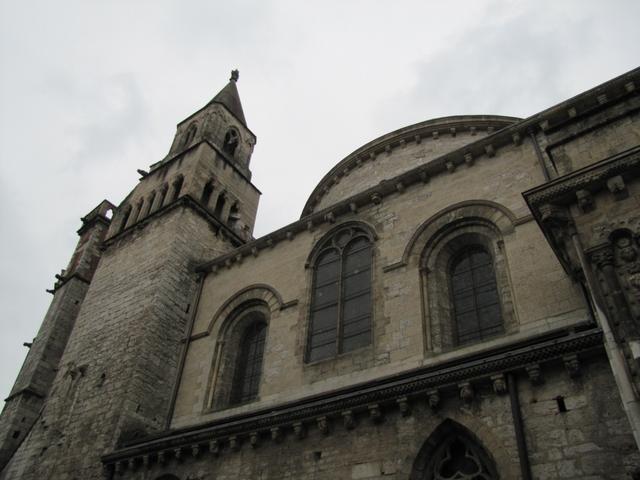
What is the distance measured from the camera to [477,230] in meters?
10.4

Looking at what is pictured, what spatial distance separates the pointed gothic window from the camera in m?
21.2

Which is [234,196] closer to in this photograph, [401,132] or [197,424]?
[401,132]

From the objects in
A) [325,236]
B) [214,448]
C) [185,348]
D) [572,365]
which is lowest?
[214,448]

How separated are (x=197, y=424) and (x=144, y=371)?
2.12 m

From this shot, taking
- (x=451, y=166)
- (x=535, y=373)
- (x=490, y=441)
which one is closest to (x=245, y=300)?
(x=451, y=166)

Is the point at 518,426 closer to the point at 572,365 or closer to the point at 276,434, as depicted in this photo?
the point at 572,365

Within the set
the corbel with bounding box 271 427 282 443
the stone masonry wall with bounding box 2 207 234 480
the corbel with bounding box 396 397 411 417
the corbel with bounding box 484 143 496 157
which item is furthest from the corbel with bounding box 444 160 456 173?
the stone masonry wall with bounding box 2 207 234 480

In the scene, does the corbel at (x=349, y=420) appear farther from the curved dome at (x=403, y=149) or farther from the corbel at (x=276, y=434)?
the curved dome at (x=403, y=149)

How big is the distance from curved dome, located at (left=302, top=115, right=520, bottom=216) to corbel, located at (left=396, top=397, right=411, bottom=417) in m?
8.80

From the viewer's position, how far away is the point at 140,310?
1423 cm

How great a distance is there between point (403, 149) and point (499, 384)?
10081 millimetres

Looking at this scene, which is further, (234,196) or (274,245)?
(234,196)

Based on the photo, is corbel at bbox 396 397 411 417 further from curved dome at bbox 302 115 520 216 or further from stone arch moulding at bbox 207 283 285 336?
curved dome at bbox 302 115 520 216

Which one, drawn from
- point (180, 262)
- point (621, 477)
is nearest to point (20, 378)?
point (180, 262)
